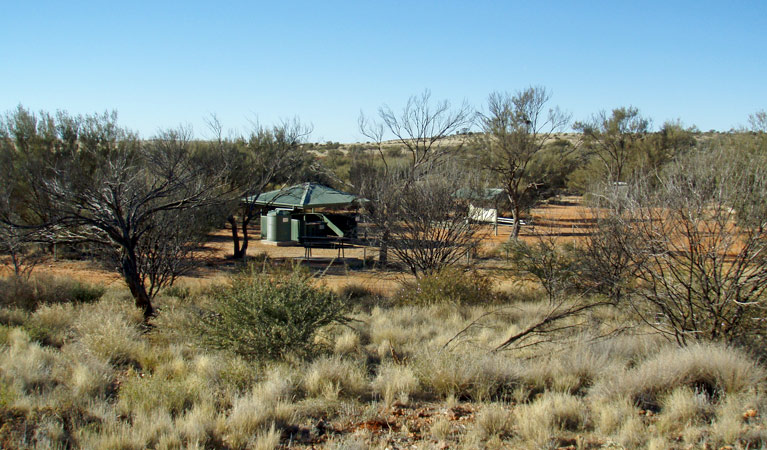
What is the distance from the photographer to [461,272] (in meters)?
12.6

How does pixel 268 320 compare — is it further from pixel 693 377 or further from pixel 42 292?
pixel 42 292

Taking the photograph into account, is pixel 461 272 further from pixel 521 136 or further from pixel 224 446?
pixel 521 136

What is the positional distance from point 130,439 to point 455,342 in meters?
4.40

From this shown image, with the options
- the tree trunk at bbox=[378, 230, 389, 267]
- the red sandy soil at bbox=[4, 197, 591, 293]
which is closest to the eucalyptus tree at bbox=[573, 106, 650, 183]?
the red sandy soil at bbox=[4, 197, 591, 293]

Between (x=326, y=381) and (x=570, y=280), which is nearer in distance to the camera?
(x=326, y=381)

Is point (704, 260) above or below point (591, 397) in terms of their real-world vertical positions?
above

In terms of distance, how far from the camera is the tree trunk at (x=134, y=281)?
9758 millimetres

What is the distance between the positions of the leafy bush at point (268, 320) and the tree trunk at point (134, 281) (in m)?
2.61

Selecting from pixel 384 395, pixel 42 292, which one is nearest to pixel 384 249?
pixel 42 292

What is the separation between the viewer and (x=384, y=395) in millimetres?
5723

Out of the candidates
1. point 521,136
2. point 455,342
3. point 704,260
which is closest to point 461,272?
point 455,342

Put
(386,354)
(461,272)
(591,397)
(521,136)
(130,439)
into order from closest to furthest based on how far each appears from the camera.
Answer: (130,439)
(591,397)
(386,354)
(461,272)
(521,136)

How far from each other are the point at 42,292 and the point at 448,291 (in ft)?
28.1

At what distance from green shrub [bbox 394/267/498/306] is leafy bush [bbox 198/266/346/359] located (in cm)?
439
